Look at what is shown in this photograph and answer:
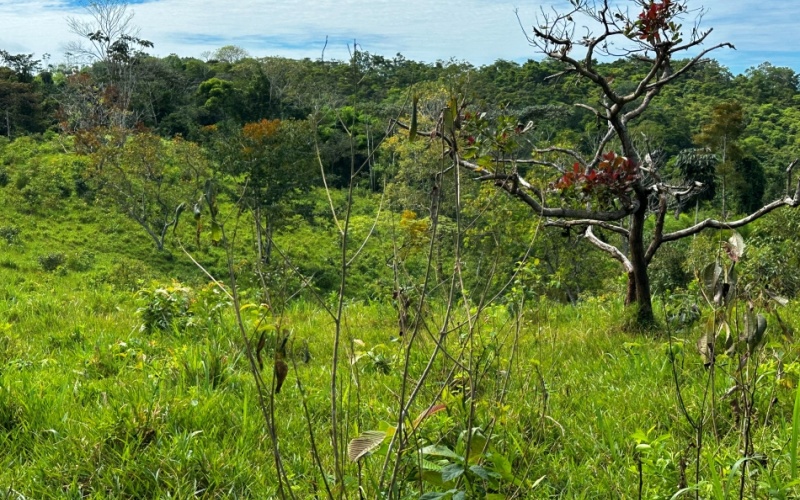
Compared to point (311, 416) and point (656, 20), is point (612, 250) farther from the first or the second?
point (311, 416)

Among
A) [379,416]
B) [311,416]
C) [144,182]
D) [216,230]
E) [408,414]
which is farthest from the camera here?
[144,182]

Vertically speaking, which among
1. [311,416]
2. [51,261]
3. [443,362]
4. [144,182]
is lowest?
[51,261]

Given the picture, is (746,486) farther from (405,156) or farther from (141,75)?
(141,75)

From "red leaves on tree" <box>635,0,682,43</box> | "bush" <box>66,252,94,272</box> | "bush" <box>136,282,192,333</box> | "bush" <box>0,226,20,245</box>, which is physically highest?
"red leaves on tree" <box>635,0,682,43</box>

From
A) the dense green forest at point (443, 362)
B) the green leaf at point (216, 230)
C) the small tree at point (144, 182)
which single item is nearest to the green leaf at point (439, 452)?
the dense green forest at point (443, 362)

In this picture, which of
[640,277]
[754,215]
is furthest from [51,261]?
[754,215]

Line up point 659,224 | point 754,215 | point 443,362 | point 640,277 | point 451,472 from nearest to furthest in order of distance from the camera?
point 451,472, point 443,362, point 754,215, point 659,224, point 640,277

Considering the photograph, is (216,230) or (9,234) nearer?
(216,230)

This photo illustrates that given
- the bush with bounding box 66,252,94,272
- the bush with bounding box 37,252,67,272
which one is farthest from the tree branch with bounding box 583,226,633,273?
the bush with bounding box 66,252,94,272

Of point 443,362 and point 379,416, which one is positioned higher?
point 443,362

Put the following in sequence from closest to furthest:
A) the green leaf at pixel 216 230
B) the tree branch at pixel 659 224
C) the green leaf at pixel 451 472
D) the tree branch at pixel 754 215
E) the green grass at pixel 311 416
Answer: the green leaf at pixel 216 230, the green leaf at pixel 451 472, the green grass at pixel 311 416, the tree branch at pixel 754 215, the tree branch at pixel 659 224

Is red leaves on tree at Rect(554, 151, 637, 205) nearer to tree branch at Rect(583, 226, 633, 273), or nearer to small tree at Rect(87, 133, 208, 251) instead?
tree branch at Rect(583, 226, 633, 273)

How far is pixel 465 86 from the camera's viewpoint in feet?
6.15

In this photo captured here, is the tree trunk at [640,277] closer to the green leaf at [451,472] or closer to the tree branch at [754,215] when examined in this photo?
the tree branch at [754,215]
